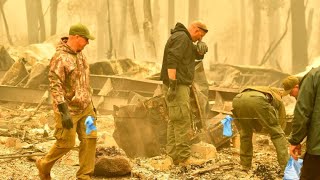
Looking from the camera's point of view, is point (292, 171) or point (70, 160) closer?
point (292, 171)

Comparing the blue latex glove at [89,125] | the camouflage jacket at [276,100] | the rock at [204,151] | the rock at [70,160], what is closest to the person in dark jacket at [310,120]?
the camouflage jacket at [276,100]

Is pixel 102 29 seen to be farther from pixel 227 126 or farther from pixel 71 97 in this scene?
pixel 71 97

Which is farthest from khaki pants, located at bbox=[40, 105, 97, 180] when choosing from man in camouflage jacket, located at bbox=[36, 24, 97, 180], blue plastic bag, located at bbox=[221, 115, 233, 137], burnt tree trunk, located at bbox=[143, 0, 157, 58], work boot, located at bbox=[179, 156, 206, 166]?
burnt tree trunk, located at bbox=[143, 0, 157, 58]

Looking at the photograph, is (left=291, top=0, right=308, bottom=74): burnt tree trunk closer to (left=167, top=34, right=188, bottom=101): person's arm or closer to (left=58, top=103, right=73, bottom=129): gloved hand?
(left=167, top=34, right=188, bottom=101): person's arm

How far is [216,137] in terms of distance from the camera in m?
8.06

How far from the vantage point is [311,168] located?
3963 mm

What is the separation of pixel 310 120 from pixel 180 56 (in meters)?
3.19

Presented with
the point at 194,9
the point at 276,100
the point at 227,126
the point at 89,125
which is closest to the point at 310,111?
the point at 276,100

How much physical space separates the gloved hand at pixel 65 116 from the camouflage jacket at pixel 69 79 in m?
0.12

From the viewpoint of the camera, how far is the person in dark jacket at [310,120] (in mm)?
3840

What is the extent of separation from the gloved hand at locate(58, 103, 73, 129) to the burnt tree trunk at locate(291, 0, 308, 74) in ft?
48.9

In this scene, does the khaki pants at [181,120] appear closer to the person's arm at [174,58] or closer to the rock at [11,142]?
the person's arm at [174,58]

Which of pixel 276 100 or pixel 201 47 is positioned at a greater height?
pixel 201 47

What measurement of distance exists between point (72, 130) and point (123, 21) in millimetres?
19951
